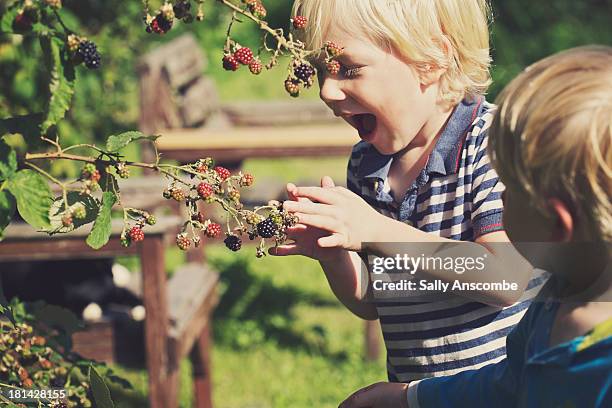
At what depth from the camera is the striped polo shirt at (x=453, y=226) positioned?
2.13 meters

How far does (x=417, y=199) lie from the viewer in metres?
2.23

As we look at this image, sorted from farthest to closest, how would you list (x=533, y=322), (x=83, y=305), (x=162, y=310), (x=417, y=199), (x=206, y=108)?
(x=206, y=108), (x=83, y=305), (x=162, y=310), (x=417, y=199), (x=533, y=322)

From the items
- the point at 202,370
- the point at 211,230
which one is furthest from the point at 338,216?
the point at 202,370

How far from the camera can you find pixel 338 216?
188 cm

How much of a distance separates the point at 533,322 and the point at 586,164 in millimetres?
315

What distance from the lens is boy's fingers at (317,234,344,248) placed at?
6.03ft

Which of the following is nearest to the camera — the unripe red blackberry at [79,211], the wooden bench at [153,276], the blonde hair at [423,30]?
the unripe red blackberry at [79,211]

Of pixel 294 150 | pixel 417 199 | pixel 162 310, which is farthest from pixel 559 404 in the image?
pixel 294 150

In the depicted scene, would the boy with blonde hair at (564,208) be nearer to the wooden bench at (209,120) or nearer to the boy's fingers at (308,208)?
the boy's fingers at (308,208)

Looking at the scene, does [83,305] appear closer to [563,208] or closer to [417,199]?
[417,199]

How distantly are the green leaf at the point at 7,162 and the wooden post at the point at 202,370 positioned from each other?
2687 millimetres

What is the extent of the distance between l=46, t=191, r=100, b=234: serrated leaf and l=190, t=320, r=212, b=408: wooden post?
8.33 ft

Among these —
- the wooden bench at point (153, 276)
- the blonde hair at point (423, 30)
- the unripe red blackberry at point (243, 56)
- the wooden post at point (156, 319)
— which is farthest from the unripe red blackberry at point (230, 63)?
the wooden post at point (156, 319)

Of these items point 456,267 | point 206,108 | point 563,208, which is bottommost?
point 206,108
